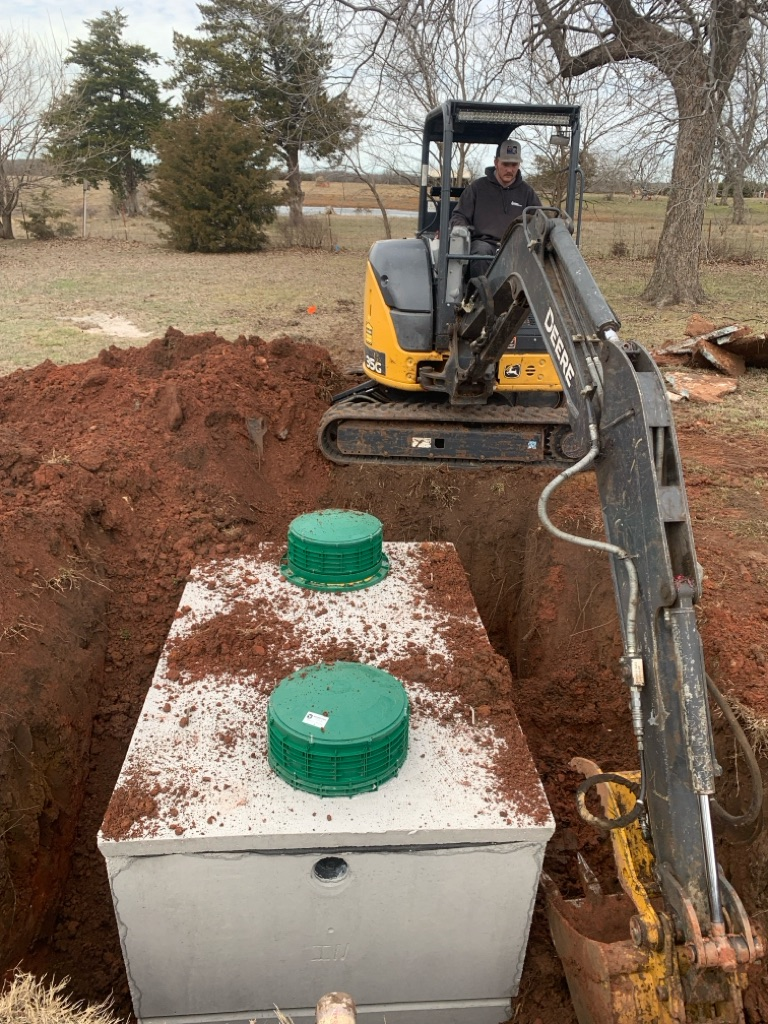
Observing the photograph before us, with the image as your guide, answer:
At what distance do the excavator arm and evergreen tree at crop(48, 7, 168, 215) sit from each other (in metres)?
31.4

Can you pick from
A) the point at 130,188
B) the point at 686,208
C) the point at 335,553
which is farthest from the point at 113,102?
the point at 335,553

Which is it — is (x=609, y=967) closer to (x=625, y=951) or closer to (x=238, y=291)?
(x=625, y=951)

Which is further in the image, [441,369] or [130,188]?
[130,188]

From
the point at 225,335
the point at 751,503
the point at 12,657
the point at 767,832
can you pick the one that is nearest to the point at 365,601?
the point at 12,657

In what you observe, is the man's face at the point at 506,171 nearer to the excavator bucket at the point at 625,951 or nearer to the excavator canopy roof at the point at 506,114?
the excavator canopy roof at the point at 506,114

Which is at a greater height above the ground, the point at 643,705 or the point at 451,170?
the point at 451,170

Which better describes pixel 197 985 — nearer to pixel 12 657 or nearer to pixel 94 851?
pixel 94 851

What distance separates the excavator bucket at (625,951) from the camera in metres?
2.75

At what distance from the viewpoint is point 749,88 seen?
1283cm

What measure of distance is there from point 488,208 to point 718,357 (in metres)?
6.00

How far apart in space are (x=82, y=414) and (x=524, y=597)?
15.5 feet

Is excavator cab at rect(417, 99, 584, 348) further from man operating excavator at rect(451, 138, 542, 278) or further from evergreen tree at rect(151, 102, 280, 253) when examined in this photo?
evergreen tree at rect(151, 102, 280, 253)

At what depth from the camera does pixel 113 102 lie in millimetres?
30062

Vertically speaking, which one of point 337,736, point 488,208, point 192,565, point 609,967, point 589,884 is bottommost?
point 589,884
